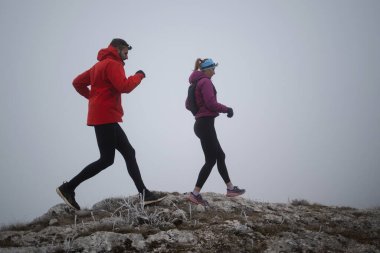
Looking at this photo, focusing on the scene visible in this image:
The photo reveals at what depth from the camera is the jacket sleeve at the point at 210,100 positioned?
6.38 meters

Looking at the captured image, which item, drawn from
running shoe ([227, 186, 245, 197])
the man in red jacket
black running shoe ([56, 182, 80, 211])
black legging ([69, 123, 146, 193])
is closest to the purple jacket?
the man in red jacket

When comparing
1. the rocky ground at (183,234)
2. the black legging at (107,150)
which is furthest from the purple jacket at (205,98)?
the rocky ground at (183,234)

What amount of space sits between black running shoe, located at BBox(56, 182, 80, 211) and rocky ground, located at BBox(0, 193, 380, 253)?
260 millimetres

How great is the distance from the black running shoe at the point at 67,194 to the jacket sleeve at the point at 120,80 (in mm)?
2082

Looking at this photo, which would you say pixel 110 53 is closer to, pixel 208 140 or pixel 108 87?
pixel 108 87

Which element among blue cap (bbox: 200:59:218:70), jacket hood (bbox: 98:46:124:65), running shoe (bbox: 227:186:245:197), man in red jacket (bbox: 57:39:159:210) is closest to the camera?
man in red jacket (bbox: 57:39:159:210)

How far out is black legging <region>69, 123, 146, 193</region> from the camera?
537 centimetres

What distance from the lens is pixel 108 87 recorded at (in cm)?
548

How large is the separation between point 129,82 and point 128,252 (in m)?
2.86

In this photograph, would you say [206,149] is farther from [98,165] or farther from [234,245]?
[234,245]

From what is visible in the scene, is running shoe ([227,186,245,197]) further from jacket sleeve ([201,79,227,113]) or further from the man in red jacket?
the man in red jacket

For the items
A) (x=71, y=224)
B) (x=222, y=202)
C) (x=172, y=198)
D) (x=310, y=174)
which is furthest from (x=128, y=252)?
(x=310, y=174)

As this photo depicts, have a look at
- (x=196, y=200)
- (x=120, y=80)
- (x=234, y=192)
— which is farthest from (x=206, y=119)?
(x=120, y=80)

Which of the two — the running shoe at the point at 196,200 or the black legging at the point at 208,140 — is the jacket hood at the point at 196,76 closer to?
the black legging at the point at 208,140
